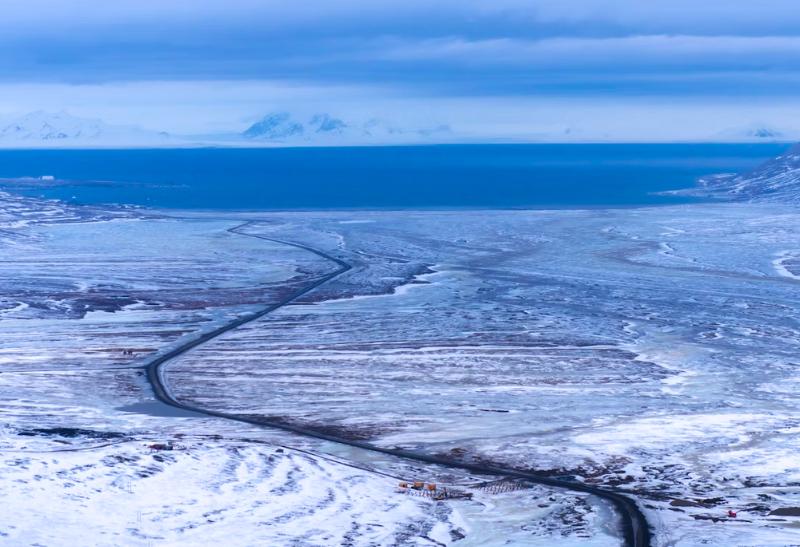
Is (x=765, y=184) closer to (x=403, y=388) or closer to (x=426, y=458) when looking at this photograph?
(x=403, y=388)

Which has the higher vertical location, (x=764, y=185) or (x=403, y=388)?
(x=764, y=185)

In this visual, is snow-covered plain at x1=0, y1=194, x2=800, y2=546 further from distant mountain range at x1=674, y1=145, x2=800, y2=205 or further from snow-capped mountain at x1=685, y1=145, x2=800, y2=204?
snow-capped mountain at x1=685, y1=145, x2=800, y2=204

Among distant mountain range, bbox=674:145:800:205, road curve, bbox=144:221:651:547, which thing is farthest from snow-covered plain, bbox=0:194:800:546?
distant mountain range, bbox=674:145:800:205

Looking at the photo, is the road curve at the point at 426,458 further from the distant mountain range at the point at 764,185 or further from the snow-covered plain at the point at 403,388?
the distant mountain range at the point at 764,185

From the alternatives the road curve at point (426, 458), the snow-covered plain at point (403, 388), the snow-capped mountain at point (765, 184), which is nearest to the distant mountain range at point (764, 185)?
the snow-capped mountain at point (765, 184)

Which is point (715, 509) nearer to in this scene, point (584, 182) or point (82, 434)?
point (82, 434)

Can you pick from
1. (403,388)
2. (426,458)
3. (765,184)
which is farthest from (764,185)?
(426,458)
